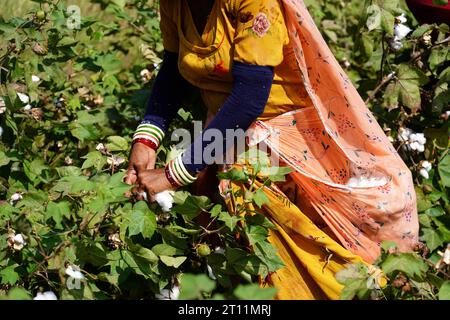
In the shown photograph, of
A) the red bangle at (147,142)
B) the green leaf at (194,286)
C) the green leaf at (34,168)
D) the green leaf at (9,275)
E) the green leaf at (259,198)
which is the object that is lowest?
the green leaf at (34,168)

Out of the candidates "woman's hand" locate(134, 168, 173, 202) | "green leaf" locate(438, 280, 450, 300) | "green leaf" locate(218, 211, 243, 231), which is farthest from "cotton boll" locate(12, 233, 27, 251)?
"green leaf" locate(438, 280, 450, 300)

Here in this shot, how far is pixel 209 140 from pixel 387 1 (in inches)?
37.2

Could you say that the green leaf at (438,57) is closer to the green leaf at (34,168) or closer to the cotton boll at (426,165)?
the cotton boll at (426,165)

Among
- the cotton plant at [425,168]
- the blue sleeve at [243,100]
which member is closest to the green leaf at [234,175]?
the blue sleeve at [243,100]

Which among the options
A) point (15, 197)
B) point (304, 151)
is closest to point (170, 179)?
point (304, 151)

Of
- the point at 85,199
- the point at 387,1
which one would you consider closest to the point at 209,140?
the point at 85,199

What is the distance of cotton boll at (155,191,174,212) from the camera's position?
2443 millimetres

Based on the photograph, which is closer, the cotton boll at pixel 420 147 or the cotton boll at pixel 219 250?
the cotton boll at pixel 219 250

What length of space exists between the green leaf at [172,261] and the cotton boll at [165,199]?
0.14 metres

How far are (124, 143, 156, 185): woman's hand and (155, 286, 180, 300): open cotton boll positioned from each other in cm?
31

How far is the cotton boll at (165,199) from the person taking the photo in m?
2.44

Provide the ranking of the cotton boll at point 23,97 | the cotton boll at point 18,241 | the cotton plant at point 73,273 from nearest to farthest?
the cotton plant at point 73,273, the cotton boll at point 18,241, the cotton boll at point 23,97

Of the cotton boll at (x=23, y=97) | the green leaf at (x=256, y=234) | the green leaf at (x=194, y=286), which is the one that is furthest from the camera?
the cotton boll at (x=23, y=97)

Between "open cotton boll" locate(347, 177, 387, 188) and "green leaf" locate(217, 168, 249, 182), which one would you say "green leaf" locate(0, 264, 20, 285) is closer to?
"green leaf" locate(217, 168, 249, 182)
